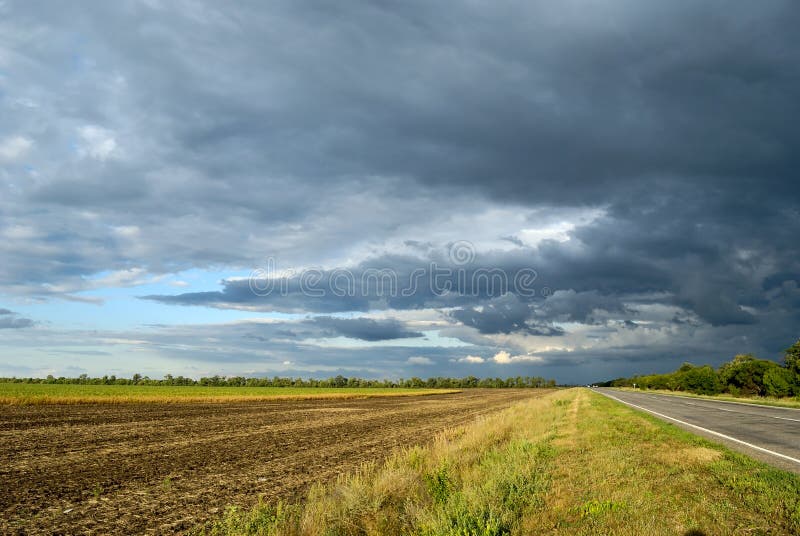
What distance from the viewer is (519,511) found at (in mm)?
9141

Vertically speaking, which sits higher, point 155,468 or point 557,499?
point 557,499

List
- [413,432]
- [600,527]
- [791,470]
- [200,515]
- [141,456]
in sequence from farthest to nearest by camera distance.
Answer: [413,432]
[141,456]
[791,470]
[200,515]
[600,527]

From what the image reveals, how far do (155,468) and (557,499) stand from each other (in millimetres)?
13447

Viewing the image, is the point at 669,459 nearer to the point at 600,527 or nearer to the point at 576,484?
the point at 576,484

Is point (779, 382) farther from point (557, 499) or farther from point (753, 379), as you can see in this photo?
point (557, 499)

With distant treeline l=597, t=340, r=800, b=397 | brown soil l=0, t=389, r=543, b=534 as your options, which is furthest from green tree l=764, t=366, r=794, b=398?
brown soil l=0, t=389, r=543, b=534

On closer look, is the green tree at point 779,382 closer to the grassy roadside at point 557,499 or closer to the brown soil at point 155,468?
the brown soil at point 155,468

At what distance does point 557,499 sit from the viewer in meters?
9.87

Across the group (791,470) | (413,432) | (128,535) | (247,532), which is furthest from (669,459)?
(413,432)

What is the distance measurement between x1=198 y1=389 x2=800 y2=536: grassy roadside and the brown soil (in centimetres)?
220

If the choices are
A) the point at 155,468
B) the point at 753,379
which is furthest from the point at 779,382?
the point at 155,468

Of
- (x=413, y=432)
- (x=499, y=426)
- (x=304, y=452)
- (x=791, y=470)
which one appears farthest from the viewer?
(x=413, y=432)

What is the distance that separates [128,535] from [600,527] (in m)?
8.80

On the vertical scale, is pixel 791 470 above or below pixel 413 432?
above
